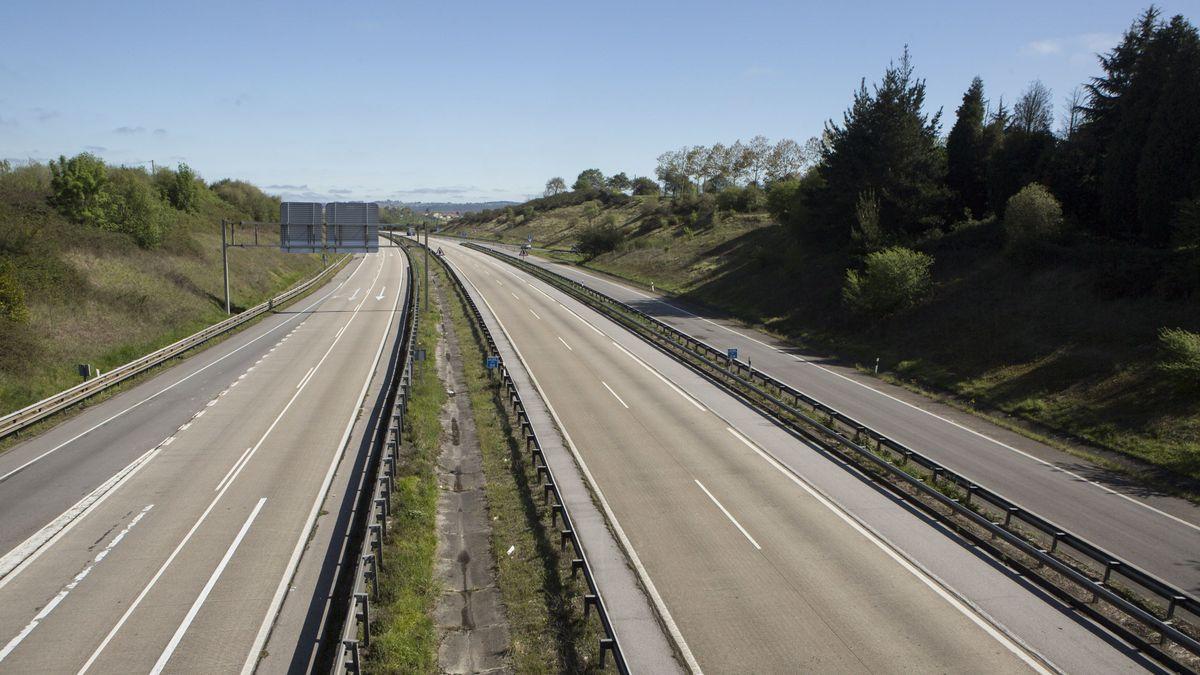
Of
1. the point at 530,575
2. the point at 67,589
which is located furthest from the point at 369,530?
the point at 67,589

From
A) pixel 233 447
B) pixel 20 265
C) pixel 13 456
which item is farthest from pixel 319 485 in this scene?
→ pixel 20 265

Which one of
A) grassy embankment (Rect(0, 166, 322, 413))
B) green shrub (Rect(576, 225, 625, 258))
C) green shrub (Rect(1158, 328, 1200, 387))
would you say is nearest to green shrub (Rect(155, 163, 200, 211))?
grassy embankment (Rect(0, 166, 322, 413))

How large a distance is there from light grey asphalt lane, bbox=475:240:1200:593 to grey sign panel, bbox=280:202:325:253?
32.4 m

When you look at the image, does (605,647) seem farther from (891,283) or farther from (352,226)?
(352,226)

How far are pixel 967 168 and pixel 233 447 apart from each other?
48.6 m

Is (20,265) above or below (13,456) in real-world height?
above

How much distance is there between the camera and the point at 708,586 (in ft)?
45.5

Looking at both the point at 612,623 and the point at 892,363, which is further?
the point at 892,363

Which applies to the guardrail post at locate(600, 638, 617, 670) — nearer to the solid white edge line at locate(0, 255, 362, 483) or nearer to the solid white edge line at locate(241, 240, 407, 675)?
the solid white edge line at locate(241, 240, 407, 675)

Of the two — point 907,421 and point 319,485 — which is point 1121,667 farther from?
point 319,485

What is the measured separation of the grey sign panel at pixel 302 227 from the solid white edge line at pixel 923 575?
40.5m

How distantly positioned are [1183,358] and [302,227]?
49.5 metres

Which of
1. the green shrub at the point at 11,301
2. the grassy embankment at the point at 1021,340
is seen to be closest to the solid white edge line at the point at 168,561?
the green shrub at the point at 11,301

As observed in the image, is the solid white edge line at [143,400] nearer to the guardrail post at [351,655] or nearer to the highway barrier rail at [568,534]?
the highway barrier rail at [568,534]
